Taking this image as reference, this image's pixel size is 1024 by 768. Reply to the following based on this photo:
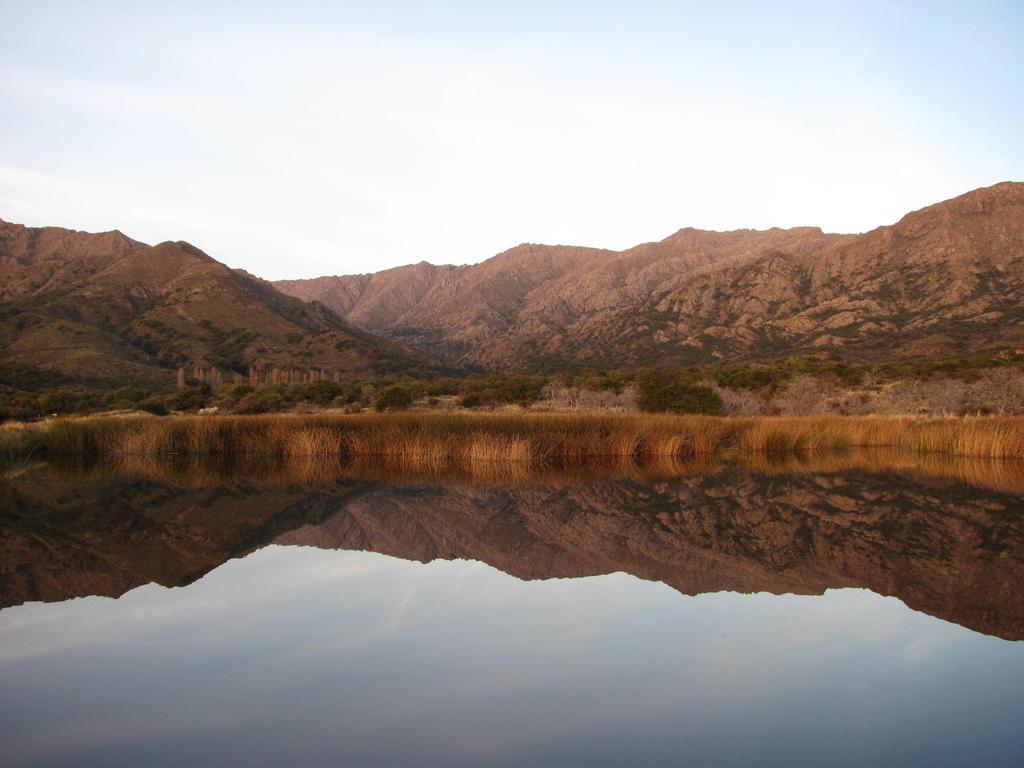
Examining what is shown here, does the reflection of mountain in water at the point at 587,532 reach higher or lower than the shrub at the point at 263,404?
higher

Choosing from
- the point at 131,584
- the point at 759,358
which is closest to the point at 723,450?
the point at 131,584

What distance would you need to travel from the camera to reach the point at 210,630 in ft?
25.9

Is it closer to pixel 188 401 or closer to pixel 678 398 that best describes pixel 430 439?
pixel 678 398

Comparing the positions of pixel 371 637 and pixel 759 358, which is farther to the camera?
pixel 759 358

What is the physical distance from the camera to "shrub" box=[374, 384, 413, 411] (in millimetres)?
43125

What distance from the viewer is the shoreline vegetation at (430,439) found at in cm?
2359

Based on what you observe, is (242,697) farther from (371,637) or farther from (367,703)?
(371,637)

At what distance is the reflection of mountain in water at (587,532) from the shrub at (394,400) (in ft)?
78.0

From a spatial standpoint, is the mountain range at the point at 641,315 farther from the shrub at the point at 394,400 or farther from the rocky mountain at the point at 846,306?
the shrub at the point at 394,400

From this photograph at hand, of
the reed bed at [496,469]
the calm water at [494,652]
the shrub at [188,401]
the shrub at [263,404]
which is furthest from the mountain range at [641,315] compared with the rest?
the calm water at [494,652]

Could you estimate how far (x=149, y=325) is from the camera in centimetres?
9150

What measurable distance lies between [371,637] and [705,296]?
111871 mm

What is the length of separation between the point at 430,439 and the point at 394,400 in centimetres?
2187

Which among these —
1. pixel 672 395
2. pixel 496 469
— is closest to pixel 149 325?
pixel 672 395
